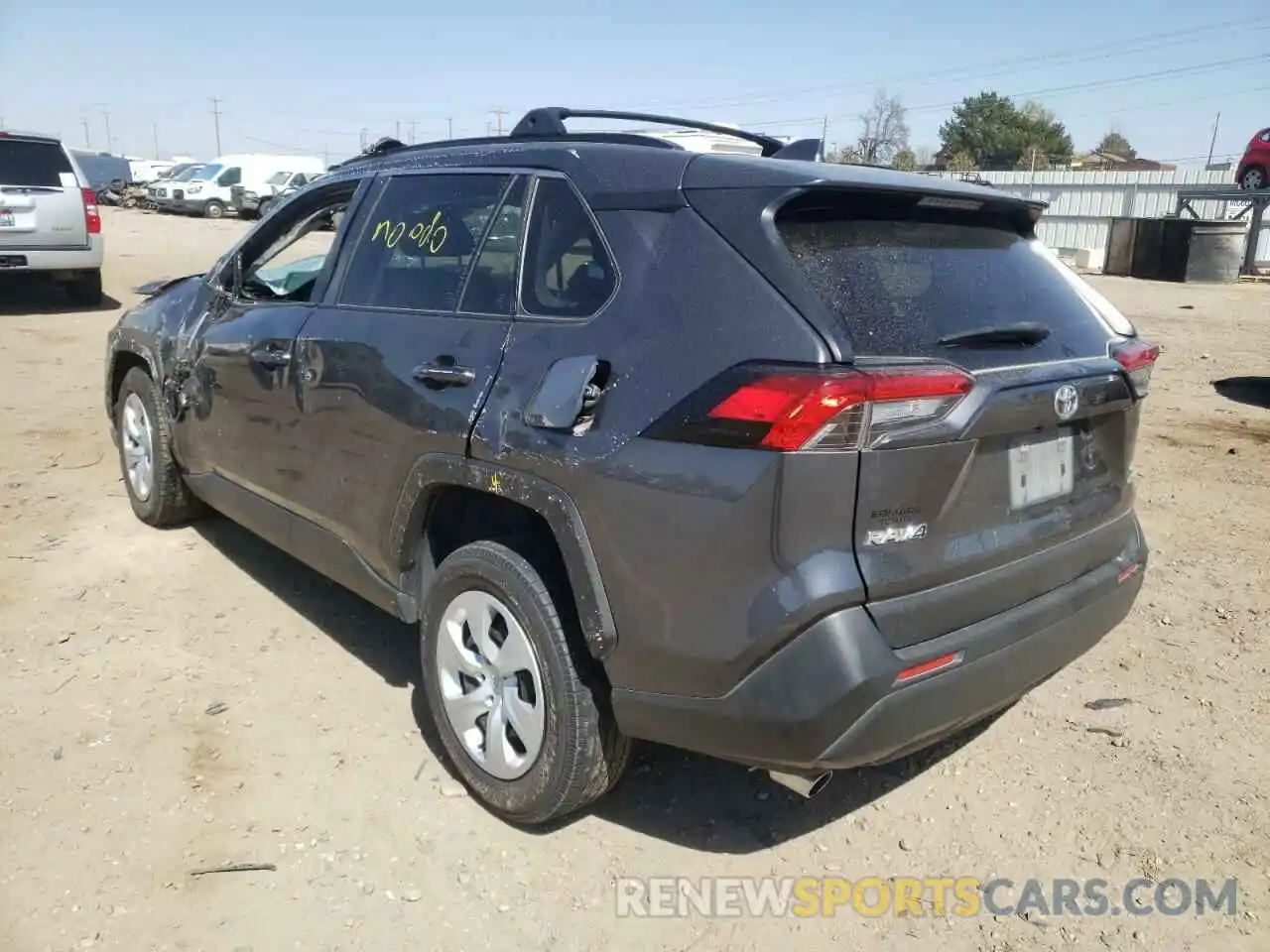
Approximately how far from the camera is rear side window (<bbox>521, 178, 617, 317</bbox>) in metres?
2.63

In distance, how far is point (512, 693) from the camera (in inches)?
112

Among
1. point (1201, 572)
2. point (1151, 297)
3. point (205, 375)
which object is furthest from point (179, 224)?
point (1201, 572)

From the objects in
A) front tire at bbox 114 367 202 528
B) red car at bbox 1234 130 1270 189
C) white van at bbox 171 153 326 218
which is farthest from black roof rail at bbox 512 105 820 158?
white van at bbox 171 153 326 218

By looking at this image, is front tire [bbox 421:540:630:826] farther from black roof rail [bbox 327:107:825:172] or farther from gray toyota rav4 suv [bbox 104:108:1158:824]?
black roof rail [bbox 327:107:825:172]

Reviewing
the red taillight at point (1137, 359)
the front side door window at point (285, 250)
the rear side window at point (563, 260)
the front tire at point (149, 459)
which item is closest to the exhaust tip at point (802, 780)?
the rear side window at point (563, 260)

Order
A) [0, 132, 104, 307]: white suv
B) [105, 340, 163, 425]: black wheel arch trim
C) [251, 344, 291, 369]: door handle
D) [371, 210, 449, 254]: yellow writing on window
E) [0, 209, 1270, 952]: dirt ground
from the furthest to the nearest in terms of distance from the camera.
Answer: [0, 132, 104, 307]: white suv < [105, 340, 163, 425]: black wheel arch trim < [251, 344, 291, 369]: door handle < [371, 210, 449, 254]: yellow writing on window < [0, 209, 1270, 952]: dirt ground

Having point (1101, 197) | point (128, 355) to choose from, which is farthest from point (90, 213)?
point (1101, 197)

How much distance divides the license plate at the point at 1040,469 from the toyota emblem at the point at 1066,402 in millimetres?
70

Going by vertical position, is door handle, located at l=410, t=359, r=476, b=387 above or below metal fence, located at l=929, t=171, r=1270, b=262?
below

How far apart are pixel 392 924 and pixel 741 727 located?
1039 mm

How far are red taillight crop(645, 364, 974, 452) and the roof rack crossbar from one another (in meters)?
1.09

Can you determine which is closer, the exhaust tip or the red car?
the exhaust tip

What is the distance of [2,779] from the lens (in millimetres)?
3045

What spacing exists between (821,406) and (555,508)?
76cm
